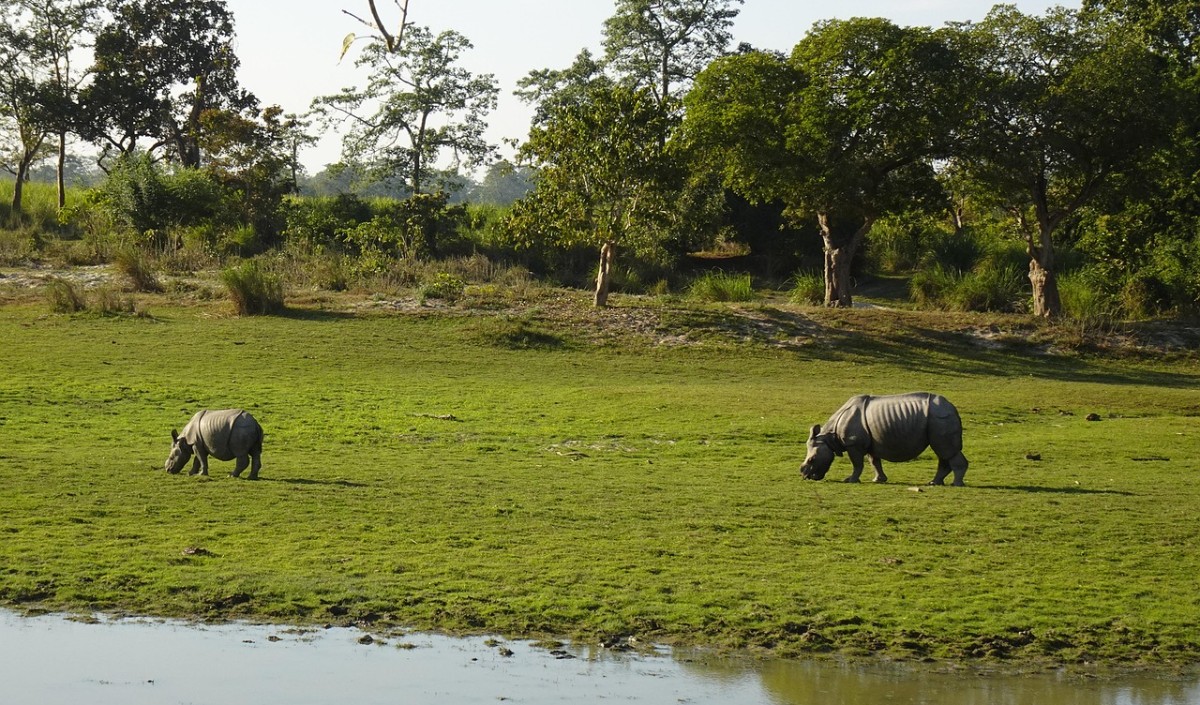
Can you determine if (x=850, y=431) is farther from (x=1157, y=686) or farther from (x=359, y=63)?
(x=359, y=63)

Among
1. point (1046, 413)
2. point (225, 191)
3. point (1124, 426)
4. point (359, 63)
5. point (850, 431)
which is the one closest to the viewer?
point (850, 431)

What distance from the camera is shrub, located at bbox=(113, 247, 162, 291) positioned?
3525 cm

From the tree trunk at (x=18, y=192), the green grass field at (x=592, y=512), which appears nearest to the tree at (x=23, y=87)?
the tree trunk at (x=18, y=192)

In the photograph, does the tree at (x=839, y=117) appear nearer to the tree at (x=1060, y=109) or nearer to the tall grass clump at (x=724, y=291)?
the tree at (x=1060, y=109)

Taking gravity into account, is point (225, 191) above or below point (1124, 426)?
above

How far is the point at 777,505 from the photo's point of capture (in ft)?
45.5

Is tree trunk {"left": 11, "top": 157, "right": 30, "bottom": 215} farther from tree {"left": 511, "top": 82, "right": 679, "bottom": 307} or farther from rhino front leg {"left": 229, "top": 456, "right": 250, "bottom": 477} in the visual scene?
rhino front leg {"left": 229, "top": 456, "right": 250, "bottom": 477}

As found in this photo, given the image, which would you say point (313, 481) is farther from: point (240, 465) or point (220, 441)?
point (220, 441)

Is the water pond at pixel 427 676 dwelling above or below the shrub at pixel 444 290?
below

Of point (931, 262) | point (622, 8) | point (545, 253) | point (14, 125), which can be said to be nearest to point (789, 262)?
point (931, 262)

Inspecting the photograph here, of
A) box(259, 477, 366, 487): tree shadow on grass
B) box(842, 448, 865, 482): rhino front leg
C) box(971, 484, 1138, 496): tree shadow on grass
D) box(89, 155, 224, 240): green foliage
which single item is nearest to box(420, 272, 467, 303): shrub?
box(89, 155, 224, 240): green foliage

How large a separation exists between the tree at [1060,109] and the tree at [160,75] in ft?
98.4

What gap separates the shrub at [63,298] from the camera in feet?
103

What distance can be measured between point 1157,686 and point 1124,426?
13.8 metres
